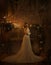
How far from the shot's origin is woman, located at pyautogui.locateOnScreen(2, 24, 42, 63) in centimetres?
295

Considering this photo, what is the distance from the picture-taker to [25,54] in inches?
117

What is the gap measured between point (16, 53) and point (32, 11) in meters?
0.75

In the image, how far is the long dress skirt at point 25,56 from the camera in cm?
295

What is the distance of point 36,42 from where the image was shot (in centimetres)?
304

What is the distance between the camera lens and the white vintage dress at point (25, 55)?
2949 mm

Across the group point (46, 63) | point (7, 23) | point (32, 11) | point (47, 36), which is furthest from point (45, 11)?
point (46, 63)

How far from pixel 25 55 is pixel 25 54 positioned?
0.02 metres

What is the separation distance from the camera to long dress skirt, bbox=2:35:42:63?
2949 millimetres

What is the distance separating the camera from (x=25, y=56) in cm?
298

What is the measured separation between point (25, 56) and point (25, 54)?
32 millimetres

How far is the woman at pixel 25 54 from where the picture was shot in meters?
2.95

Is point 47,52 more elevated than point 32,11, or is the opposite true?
point 32,11

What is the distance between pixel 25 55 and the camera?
9.78ft

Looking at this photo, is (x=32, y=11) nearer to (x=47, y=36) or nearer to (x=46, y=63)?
(x=47, y=36)
